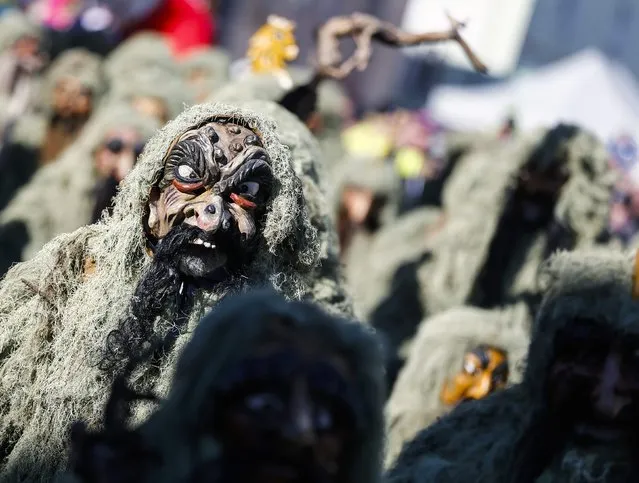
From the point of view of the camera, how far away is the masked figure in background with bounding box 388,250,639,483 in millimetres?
2688

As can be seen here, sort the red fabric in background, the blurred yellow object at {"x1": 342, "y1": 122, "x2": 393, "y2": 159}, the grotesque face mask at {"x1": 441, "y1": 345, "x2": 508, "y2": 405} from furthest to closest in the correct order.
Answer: the red fabric in background → the blurred yellow object at {"x1": 342, "y1": 122, "x2": 393, "y2": 159} → the grotesque face mask at {"x1": 441, "y1": 345, "x2": 508, "y2": 405}

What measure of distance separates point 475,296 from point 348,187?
5.84 feet

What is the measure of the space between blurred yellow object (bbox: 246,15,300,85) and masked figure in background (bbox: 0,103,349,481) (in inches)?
56.0

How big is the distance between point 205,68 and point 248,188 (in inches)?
187

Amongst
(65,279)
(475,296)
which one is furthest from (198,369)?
(475,296)

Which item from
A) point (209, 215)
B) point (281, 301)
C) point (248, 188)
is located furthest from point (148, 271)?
point (281, 301)

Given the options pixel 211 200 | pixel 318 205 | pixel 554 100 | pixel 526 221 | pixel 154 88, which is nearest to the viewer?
pixel 211 200

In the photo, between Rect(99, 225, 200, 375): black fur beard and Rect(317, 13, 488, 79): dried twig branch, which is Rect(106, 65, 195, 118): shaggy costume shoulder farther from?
Rect(99, 225, 200, 375): black fur beard

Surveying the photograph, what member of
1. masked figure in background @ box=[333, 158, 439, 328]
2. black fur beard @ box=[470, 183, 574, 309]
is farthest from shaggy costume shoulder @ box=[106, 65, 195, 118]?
black fur beard @ box=[470, 183, 574, 309]

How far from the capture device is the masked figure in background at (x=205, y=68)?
7.21 metres

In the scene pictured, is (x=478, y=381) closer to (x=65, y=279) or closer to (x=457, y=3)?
(x=65, y=279)

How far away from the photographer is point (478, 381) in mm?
3930

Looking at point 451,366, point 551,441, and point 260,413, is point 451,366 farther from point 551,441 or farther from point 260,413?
point 260,413

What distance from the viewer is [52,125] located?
630 centimetres
